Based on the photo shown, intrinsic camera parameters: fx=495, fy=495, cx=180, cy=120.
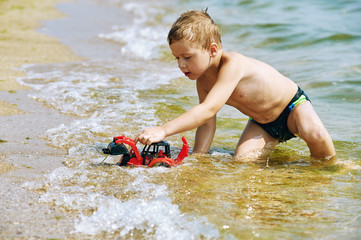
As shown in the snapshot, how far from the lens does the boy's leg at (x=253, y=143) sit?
3938 millimetres

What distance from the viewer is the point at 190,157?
373cm

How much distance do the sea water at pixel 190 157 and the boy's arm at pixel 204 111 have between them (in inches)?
10.3

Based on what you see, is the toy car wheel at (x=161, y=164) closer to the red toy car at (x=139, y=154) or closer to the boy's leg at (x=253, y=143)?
the red toy car at (x=139, y=154)

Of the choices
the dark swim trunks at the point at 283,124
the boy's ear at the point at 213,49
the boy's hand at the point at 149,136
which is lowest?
the dark swim trunks at the point at 283,124

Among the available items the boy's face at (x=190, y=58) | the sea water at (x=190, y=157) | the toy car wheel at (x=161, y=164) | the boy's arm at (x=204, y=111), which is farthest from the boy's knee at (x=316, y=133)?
the toy car wheel at (x=161, y=164)

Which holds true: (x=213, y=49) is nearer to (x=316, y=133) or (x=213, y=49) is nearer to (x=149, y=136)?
(x=149, y=136)

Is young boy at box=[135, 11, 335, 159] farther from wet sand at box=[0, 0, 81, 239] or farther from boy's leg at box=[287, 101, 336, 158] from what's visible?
wet sand at box=[0, 0, 81, 239]

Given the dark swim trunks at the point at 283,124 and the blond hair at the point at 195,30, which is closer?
the blond hair at the point at 195,30

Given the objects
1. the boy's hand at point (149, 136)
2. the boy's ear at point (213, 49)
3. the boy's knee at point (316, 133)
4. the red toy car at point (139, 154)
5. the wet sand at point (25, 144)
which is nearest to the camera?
the wet sand at point (25, 144)

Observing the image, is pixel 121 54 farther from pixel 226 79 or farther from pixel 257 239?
pixel 257 239

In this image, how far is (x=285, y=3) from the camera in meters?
14.3

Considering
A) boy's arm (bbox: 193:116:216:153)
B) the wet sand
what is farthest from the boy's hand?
boy's arm (bbox: 193:116:216:153)

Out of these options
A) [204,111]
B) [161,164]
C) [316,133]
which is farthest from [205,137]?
[316,133]

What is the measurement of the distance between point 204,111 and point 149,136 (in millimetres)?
478
